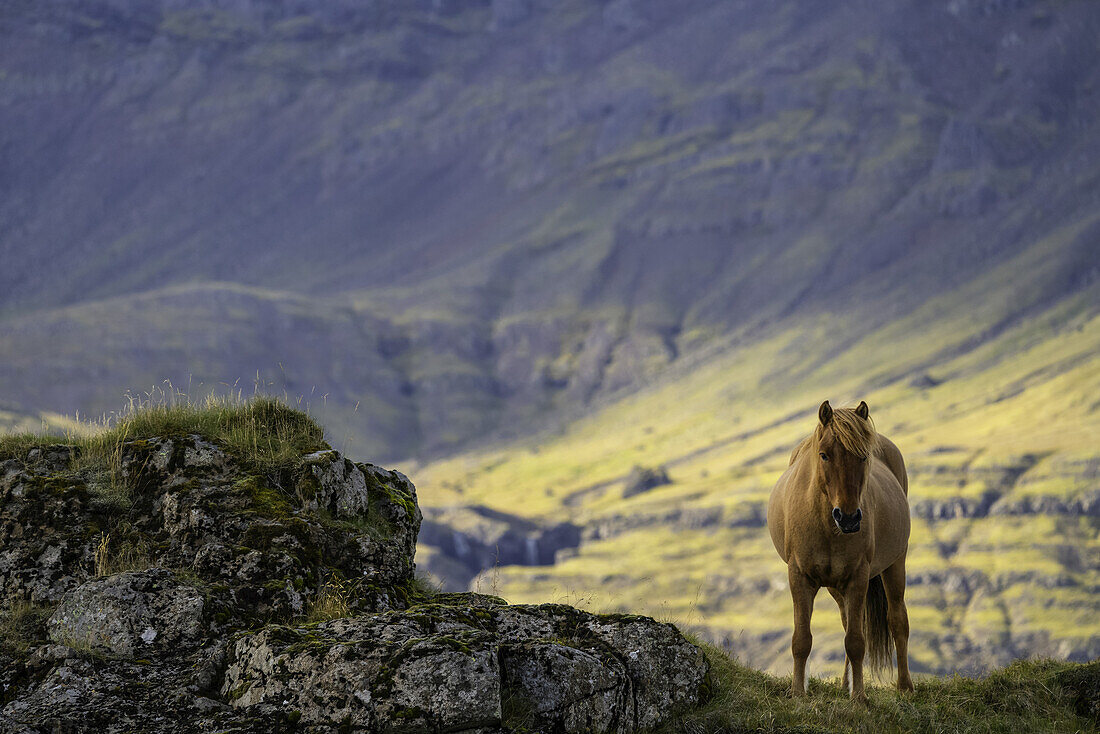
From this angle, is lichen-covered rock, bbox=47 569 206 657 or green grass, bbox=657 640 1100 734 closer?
lichen-covered rock, bbox=47 569 206 657

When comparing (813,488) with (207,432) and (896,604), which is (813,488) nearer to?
(896,604)

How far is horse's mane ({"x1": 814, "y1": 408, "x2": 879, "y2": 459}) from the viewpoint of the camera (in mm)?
13227

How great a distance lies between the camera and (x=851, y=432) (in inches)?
527

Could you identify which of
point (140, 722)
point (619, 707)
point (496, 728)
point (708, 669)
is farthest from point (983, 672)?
point (140, 722)

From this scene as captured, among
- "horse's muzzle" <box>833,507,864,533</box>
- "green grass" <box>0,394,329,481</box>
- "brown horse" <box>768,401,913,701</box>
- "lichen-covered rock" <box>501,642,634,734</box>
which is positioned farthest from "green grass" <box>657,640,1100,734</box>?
"green grass" <box>0,394,329,481</box>

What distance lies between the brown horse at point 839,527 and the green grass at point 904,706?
1.93ft

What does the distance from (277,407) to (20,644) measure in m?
4.32

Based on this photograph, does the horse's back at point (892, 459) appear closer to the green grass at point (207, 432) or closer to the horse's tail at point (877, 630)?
the horse's tail at point (877, 630)

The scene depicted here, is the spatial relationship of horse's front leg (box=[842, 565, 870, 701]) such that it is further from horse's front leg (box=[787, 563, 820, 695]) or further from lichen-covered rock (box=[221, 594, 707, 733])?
Result: lichen-covered rock (box=[221, 594, 707, 733])

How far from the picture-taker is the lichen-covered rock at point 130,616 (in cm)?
1030

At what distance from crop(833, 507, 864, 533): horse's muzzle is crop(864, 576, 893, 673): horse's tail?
4.23 meters

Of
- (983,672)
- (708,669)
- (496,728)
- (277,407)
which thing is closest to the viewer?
(496,728)

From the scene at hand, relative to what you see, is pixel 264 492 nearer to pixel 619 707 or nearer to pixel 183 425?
pixel 183 425

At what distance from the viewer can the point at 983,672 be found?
1645 centimetres
